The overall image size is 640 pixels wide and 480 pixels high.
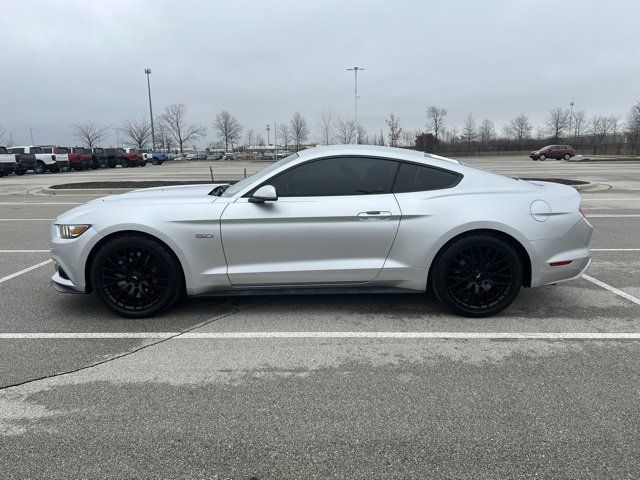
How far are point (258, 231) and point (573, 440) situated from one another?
8.94 ft

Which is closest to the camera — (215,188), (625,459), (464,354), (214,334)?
(625,459)

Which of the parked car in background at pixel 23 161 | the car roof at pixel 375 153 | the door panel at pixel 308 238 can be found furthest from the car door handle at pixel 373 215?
the parked car in background at pixel 23 161

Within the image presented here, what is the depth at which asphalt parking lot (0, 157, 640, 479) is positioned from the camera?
2.52m

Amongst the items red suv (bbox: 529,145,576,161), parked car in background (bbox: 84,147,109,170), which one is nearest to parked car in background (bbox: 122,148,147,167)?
parked car in background (bbox: 84,147,109,170)

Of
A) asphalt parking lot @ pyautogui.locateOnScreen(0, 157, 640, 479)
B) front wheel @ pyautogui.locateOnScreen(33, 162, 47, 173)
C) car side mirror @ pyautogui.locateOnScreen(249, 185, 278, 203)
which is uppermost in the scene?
front wheel @ pyautogui.locateOnScreen(33, 162, 47, 173)

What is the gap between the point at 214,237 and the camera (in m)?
4.20

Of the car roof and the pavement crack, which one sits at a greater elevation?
the car roof

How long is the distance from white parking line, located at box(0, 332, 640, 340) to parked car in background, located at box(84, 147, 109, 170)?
3874 cm

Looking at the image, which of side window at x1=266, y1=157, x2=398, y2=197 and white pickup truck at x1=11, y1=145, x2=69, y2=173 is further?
white pickup truck at x1=11, y1=145, x2=69, y2=173

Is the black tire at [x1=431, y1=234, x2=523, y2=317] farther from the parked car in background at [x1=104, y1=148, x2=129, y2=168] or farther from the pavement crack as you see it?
the parked car in background at [x1=104, y1=148, x2=129, y2=168]

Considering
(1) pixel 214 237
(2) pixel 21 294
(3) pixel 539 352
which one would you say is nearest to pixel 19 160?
(2) pixel 21 294

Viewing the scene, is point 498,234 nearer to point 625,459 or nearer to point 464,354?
point 464,354

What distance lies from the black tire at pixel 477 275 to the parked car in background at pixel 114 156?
43627 millimetres

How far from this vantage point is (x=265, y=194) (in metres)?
4.11
